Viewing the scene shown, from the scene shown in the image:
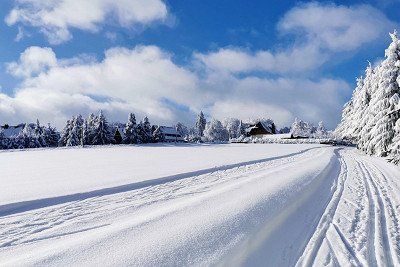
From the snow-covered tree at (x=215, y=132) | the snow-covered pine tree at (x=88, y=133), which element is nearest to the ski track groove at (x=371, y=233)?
the snow-covered pine tree at (x=88, y=133)

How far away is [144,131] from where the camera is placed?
74.9 metres

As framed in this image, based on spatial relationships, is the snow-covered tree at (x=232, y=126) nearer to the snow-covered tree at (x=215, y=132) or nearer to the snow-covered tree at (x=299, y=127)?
the snow-covered tree at (x=215, y=132)

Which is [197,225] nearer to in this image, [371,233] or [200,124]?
[371,233]

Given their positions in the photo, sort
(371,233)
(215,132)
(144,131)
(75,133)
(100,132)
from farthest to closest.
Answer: (215,132)
(75,133)
(144,131)
(100,132)
(371,233)

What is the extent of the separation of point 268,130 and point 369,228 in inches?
4504

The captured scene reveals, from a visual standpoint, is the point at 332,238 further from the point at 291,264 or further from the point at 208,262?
the point at 208,262

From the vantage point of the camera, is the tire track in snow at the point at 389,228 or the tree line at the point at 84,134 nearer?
the tire track in snow at the point at 389,228

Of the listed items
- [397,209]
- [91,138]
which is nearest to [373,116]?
[397,209]

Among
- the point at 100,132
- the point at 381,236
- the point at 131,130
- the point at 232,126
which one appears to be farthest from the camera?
the point at 232,126

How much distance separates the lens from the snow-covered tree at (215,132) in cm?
12900

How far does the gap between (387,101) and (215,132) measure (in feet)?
330

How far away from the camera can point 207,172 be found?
53.5ft

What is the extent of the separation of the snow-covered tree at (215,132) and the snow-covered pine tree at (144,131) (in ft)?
172

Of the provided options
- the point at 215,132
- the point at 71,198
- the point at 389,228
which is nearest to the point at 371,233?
the point at 389,228
